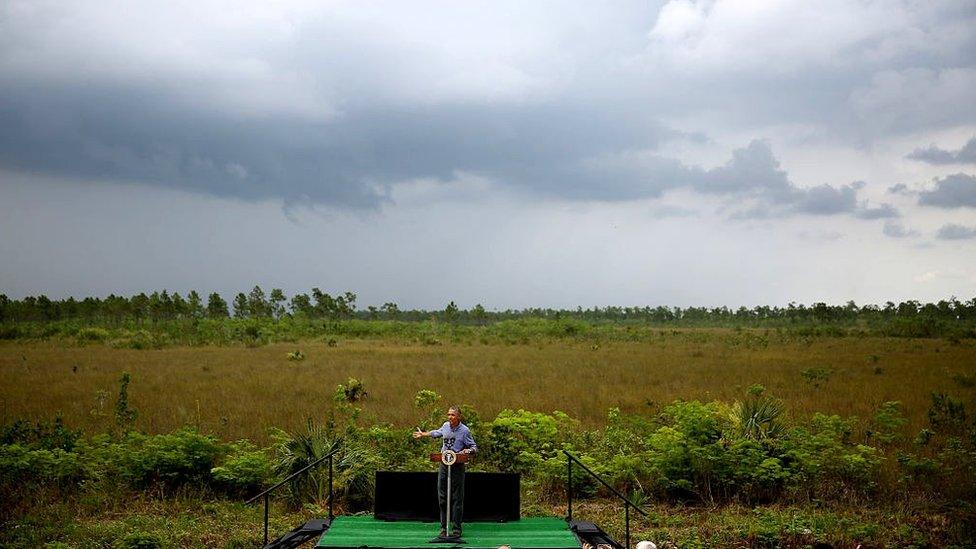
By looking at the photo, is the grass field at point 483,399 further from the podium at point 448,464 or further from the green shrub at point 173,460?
the podium at point 448,464

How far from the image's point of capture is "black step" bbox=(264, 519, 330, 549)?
309 inches

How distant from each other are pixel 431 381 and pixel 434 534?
18.1 meters

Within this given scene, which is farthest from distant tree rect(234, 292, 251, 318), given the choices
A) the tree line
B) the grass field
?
the grass field

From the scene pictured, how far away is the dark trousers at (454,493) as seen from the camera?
8195 mm

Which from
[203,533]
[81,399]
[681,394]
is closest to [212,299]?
[81,399]

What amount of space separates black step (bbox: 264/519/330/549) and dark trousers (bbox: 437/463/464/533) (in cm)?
144

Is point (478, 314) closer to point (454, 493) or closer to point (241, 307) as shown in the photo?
point (241, 307)

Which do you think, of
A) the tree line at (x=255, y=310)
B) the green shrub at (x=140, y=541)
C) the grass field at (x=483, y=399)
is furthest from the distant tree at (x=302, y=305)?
the green shrub at (x=140, y=541)

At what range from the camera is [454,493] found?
8.29 meters

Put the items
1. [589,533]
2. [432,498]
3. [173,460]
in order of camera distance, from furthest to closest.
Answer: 1. [173,460]
2. [432,498]
3. [589,533]

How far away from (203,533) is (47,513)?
280 centimetres

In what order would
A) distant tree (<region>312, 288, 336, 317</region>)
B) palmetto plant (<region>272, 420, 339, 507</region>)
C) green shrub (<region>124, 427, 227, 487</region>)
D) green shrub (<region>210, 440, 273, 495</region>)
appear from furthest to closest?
distant tree (<region>312, 288, 336, 317</region>)
green shrub (<region>124, 427, 227, 487</region>)
palmetto plant (<region>272, 420, 339, 507</region>)
green shrub (<region>210, 440, 273, 495</region>)

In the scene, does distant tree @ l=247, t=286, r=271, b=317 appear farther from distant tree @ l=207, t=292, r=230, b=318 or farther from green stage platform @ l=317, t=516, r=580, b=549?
green stage platform @ l=317, t=516, r=580, b=549

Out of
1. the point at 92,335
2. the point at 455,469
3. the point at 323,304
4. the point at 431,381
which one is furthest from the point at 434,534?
the point at 323,304
